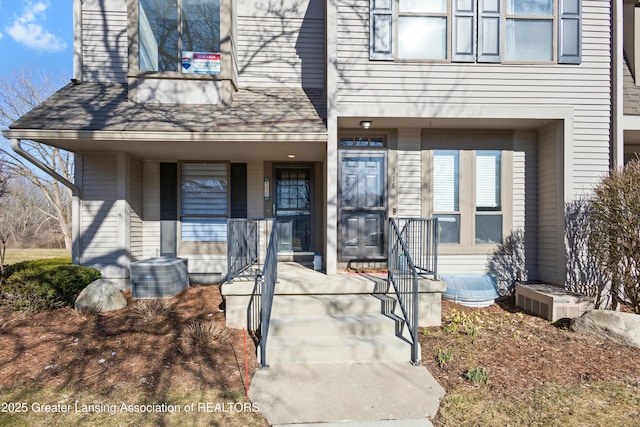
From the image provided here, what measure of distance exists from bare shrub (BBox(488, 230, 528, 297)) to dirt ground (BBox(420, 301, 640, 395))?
3.82 ft

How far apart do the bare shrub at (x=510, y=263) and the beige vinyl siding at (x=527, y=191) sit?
0.11 metres

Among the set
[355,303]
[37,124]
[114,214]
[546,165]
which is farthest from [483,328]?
[37,124]

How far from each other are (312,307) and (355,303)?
1.84 feet

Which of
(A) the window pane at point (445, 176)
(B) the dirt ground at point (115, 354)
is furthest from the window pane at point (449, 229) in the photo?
(B) the dirt ground at point (115, 354)

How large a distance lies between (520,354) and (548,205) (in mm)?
3083

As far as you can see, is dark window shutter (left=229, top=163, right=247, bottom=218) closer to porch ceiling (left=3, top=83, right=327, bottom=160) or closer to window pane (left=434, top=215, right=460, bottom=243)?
porch ceiling (left=3, top=83, right=327, bottom=160)

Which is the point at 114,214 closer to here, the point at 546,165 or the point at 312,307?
the point at 312,307

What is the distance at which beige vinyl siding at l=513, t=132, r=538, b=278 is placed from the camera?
6.30 m

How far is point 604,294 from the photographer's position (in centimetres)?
548

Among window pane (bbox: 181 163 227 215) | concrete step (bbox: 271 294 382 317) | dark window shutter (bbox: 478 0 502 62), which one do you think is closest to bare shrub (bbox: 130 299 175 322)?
concrete step (bbox: 271 294 382 317)

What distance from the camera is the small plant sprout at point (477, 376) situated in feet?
11.2

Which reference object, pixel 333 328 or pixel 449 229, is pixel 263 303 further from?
pixel 449 229

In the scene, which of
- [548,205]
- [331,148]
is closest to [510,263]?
[548,205]

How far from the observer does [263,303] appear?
3779 millimetres
